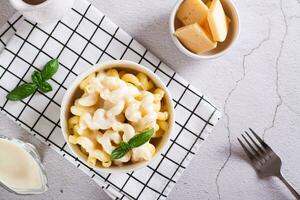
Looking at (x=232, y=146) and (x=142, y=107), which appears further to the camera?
(x=232, y=146)

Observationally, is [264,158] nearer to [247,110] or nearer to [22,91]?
[247,110]

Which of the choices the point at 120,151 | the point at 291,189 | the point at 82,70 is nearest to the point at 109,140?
the point at 120,151

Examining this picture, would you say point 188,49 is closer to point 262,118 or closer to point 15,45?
point 262,118

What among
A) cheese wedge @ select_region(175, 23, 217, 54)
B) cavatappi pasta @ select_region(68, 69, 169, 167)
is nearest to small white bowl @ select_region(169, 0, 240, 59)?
cheese wedge @ select_region(175, 23, 217, 54)

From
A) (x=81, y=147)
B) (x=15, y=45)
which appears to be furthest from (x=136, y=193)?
(x=15, y=45)

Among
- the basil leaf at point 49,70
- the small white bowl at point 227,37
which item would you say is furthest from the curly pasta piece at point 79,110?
the small white bowl at point 227,37

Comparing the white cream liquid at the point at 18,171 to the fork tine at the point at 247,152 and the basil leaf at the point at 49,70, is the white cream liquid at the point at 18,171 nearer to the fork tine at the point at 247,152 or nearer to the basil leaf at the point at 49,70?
the basil leaf at the point at 49,70

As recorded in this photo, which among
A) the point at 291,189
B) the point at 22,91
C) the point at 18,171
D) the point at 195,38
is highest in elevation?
the point at 195,38

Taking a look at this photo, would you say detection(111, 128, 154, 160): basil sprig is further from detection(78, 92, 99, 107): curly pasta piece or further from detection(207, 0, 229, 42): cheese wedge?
detection(207, 0, 229, 42): cheese wedge
